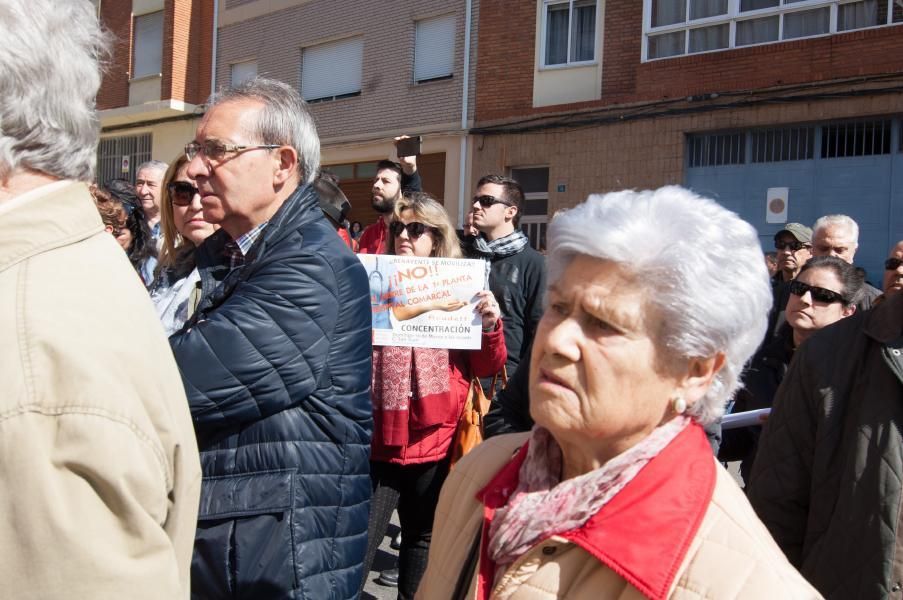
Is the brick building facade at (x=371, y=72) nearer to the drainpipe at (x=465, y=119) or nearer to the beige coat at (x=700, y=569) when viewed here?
the drainpipe at (x=465, y=119)

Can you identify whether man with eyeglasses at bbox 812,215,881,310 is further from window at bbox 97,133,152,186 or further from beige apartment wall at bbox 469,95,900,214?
window at bbox 97,133,152,186

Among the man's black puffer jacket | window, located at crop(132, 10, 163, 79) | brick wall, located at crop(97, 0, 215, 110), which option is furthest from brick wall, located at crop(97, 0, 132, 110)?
the man's black puffer jacket

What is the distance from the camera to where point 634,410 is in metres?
1.72

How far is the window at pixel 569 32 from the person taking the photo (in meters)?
15.0

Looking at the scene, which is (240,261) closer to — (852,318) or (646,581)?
(646,581)

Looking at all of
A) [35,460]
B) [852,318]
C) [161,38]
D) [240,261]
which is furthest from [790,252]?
[161,38]

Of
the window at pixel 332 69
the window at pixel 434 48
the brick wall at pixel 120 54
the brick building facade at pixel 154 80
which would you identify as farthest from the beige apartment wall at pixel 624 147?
the brick wall at pixel 120 54

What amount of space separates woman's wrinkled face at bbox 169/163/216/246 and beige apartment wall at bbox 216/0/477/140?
13255mm

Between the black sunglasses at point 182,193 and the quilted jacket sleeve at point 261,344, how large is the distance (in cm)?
123

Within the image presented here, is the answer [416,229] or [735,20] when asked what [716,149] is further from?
[416,229]

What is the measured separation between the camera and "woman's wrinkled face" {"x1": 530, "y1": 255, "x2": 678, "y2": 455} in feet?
5.60

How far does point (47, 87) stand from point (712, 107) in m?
13.0

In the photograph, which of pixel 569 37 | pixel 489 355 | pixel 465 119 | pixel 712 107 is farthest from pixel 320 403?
pixel 465 119

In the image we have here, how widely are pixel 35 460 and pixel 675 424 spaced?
3.97 ft
